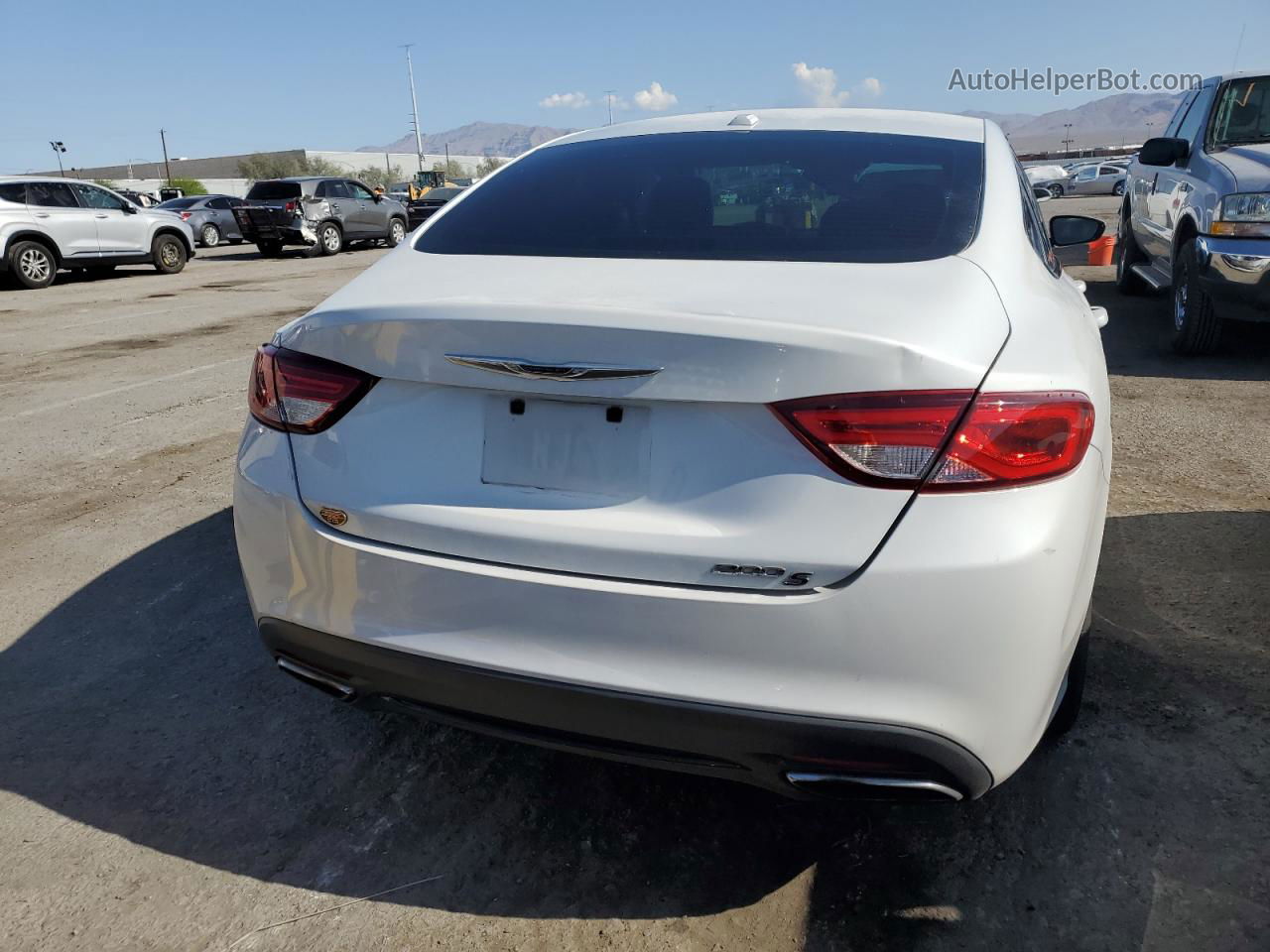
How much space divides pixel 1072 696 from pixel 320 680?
181 cm

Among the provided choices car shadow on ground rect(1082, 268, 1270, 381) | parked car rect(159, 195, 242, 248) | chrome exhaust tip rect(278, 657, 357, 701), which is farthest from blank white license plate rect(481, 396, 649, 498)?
parked car rect(159, 195, 242, 248)

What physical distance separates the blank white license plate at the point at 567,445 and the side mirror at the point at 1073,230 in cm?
278

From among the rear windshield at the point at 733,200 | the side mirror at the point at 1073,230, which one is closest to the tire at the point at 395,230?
the side mirror at the point at 1073,230

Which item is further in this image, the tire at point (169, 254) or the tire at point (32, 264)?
the tire at point (169, 254)

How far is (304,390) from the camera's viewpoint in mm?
1975

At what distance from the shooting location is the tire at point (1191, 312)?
6.41 metres

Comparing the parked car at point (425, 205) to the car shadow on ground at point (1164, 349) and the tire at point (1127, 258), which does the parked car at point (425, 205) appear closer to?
the tire at point (1127, 258)

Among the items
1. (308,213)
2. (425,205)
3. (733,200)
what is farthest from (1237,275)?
(425,205)

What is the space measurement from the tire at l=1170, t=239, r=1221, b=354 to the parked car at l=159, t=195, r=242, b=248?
2330 cm

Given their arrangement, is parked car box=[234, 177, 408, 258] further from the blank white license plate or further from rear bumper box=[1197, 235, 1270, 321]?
the blank white license plate

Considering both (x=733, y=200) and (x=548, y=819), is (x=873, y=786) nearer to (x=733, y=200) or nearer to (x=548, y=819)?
(x=548, y=819)

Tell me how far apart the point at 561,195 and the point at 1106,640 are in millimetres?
2142

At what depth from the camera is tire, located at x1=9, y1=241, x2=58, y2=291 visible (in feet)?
48.3

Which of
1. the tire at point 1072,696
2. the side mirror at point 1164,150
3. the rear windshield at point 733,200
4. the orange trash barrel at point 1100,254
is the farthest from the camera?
the orange trash barrel at point 1100,254
